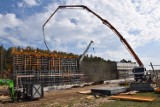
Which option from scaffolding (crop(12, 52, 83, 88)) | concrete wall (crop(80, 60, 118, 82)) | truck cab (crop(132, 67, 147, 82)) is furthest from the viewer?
concrete wall (crop(80, 60, 118, 82))

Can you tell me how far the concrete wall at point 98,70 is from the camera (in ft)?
161

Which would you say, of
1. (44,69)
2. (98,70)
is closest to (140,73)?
(44,69)

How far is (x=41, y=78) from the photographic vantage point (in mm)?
36156

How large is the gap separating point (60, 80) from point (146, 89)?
16.8m

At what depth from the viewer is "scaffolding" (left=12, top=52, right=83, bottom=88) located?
113 ft

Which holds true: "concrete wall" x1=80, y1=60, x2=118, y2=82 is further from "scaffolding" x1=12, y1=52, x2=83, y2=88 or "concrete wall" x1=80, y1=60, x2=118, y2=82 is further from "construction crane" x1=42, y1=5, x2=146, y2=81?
"construction crane" x1=42, y1=5, x2=146, y2=81

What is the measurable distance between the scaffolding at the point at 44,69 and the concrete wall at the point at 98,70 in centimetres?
456

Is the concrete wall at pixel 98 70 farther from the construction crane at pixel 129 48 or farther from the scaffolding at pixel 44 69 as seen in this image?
the construction crane at pixel 129 48

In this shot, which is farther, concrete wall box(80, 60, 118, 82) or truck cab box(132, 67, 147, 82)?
concrete wall box(80, 60, 118, 82)

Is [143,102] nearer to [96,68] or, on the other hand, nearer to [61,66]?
[61,66]

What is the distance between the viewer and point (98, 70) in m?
54.2

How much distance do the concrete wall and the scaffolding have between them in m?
4.56

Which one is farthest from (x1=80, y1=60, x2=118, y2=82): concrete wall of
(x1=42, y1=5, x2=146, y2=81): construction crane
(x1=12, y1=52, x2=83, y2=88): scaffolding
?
(x1=42, y1=5, x2=146, y2=81): construction crane

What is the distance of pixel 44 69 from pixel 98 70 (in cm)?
1911
